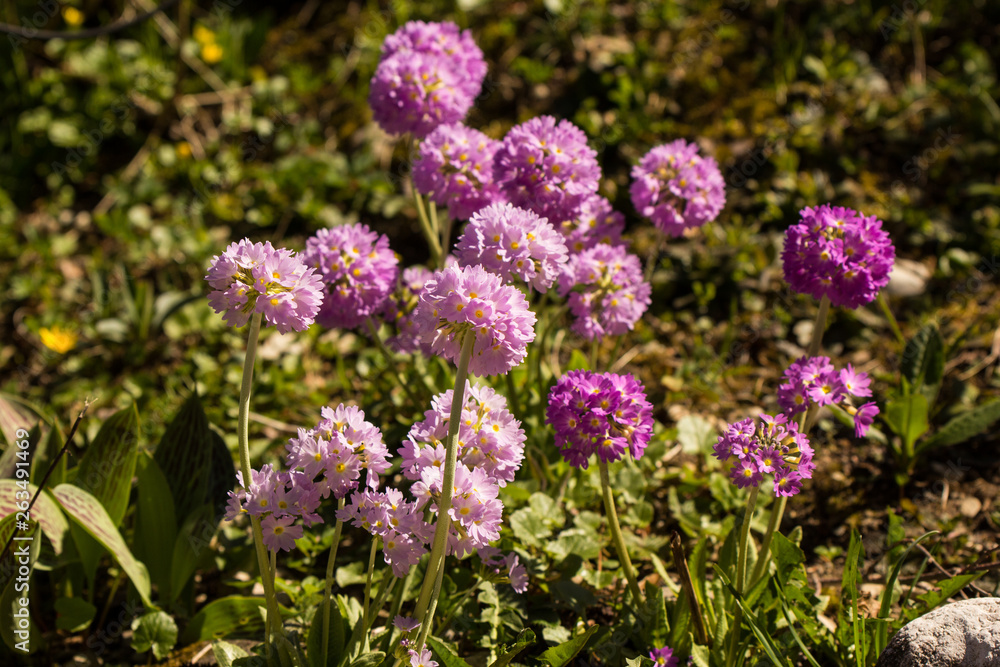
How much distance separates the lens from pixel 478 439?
1752mm

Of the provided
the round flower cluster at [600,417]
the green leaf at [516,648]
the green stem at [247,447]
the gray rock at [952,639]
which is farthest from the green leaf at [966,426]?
the green stem at [247,447]

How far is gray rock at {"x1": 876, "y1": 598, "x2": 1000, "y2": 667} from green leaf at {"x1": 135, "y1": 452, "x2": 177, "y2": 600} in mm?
2046

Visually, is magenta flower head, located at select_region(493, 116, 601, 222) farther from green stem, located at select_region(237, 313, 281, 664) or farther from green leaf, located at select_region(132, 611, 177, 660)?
green leaf, located at select_region(132, 611, 177, 660)

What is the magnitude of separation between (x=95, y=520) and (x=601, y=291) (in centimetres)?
156

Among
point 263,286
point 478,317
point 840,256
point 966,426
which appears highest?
point 840,256

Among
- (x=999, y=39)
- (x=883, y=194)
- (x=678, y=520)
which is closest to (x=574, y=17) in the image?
(x=883, y=194)

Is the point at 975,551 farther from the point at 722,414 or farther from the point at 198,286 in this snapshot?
the point at 198,286

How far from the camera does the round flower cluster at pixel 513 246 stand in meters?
1.74

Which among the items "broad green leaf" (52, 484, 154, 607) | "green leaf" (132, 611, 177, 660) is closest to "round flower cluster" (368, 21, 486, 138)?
"broad green leaf" (52, 484, 154, 607)

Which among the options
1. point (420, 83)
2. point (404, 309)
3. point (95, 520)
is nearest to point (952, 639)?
point (404, 309)

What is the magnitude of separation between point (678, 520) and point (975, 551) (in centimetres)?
95

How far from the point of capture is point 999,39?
168 inches

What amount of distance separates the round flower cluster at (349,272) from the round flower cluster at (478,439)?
0.53 meters

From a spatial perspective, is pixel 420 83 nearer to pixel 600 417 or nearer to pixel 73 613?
pixel 600 417
